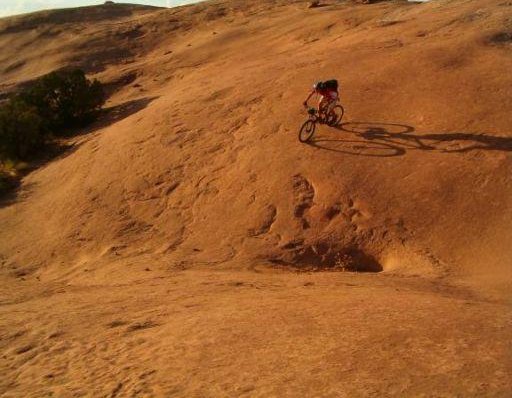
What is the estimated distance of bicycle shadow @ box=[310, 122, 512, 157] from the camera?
958 cm

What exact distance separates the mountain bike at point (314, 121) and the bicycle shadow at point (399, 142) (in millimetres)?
188

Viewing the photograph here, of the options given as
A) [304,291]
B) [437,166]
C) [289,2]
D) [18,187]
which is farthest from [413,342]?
[289,2]

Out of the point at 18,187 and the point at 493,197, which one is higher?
the point at 18,187

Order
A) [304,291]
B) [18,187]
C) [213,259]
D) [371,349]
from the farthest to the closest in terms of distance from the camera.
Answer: [18,187]
[213,259]
[304,291]
[371,349]

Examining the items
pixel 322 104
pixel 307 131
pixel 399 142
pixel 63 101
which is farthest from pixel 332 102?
pixel 63 101

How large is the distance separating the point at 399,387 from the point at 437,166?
634cm

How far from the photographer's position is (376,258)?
7875 millimetres

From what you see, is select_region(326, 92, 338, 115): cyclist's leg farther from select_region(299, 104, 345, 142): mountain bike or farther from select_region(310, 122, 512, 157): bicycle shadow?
select_region(310, 122, 512, 157): bicycle shadow

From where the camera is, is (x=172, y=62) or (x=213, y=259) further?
(x=172, y=62)

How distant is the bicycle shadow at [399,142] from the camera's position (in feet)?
31.4

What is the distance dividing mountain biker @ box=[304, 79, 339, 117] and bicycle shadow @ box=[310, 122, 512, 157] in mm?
540

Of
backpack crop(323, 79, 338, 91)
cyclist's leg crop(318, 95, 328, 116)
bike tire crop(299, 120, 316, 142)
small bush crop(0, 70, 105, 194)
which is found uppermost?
small bush crop(0, 70, 105, 194)

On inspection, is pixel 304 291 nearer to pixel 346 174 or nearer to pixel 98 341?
pixel 98 341

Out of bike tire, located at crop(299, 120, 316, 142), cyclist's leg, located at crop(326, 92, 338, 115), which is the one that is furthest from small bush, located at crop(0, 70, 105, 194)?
cyclist's leg, located at crop(326, 92, 338, 115)
